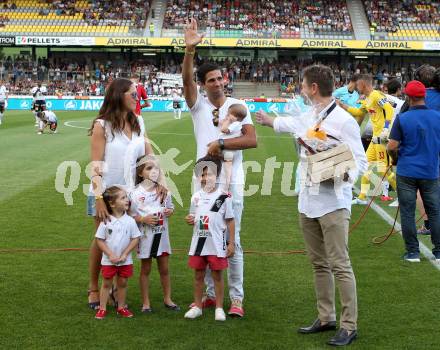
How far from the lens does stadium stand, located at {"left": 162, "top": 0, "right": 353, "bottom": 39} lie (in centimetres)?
5603

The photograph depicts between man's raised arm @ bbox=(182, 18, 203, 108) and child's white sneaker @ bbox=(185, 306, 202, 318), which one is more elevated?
man's raised arm @ bbox=(182, 18, 203, 108)

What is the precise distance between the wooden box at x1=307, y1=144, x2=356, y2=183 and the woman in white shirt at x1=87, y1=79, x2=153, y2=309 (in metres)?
1.55

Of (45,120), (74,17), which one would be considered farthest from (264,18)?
(45,120)

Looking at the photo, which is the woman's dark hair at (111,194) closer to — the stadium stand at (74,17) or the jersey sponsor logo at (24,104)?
the jersey sponsor logo at (24,104)

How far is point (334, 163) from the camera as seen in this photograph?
17.0ft

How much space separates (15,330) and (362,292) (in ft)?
10.3

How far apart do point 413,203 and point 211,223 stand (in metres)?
2.93

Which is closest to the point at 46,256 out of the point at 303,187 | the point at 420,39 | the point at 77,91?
the point at 303,187

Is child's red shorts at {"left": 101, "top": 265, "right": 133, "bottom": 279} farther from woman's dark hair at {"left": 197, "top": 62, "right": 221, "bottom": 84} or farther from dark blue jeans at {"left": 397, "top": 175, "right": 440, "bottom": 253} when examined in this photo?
dark blue jeans at {"left": 397, "top": 175, "right": 440, "bottom": 253}

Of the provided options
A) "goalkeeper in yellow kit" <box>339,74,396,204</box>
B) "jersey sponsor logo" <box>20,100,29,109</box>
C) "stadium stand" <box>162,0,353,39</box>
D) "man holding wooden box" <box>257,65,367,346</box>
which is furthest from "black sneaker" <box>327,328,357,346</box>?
"stadium stand" <box>162,0,353,39</box>

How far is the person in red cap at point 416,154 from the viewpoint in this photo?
747 centimetres

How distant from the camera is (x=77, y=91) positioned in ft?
171

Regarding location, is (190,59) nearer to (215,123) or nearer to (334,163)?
(215,123)

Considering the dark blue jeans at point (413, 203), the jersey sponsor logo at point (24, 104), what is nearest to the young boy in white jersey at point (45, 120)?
the dark blue jeans at point (413, 203)
